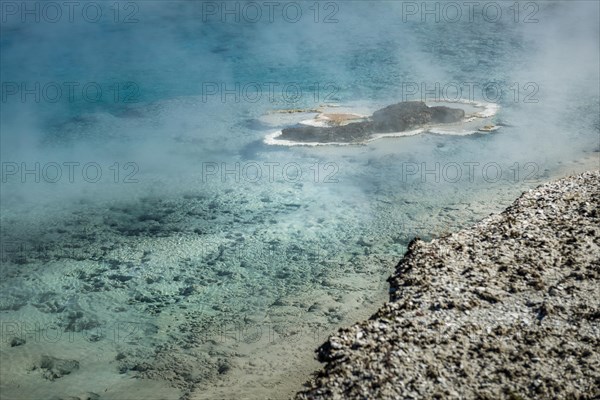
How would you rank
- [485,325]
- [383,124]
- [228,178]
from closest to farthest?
[485,325] → [228,178] → [383,124]

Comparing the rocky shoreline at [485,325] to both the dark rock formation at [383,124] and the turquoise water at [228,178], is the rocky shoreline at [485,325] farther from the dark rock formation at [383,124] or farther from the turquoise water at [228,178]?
the dark rock formation at [383,124]

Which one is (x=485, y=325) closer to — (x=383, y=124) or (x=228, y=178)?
(x=228, y=178)

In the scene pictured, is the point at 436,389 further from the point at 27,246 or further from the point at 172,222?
the point at 27,246

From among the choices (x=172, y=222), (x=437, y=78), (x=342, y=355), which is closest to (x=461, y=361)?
(x=342, y=355)

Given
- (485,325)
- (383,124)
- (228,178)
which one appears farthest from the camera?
(383,124)

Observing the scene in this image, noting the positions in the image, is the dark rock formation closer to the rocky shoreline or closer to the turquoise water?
the turquoise water

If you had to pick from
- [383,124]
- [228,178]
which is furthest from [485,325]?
[383,124]

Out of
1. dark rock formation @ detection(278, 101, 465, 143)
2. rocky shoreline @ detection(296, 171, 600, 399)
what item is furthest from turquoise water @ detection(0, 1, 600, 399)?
rocky shoreline @ detection(296, 171, 600, 399)
